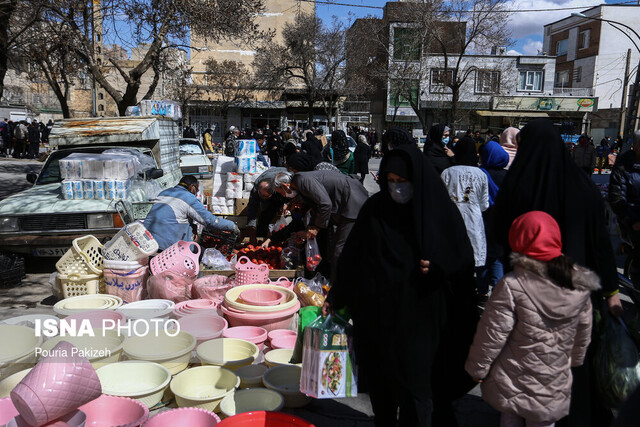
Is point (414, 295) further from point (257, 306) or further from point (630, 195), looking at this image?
point (630, 195)

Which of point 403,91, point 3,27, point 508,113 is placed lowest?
point 3,27

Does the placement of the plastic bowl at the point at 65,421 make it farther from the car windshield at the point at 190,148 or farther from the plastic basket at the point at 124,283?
the car windshield at the point at 190,148

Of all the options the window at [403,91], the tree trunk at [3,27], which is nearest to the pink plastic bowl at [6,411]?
the tree trunk at [3,27]

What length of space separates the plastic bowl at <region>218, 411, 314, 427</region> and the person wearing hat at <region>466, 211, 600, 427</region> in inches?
45.3

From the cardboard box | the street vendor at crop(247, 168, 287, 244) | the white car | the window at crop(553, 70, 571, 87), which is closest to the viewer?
the street vendor at crop(247, 168, 287, 244)

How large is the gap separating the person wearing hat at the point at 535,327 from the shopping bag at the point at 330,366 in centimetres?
69

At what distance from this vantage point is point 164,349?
3926 mm

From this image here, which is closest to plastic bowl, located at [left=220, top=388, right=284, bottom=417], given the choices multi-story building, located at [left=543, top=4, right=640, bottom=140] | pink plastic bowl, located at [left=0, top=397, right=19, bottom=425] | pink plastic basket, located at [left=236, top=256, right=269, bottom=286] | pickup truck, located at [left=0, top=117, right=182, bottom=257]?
pink plastic bowl, located at [left=0, top=397, right=19, bottom=425]

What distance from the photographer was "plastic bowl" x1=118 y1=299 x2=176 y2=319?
4.34 meters

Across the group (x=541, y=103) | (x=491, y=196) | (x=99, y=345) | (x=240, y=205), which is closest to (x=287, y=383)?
(x=99, y=345)

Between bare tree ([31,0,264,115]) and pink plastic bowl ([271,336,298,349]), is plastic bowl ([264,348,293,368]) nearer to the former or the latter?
pink plastic bowl ([271,336,298,349])

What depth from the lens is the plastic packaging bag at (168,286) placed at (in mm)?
4914

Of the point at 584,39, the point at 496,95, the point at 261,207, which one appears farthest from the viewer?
the point at 584,39

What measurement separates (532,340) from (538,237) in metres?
0.51
